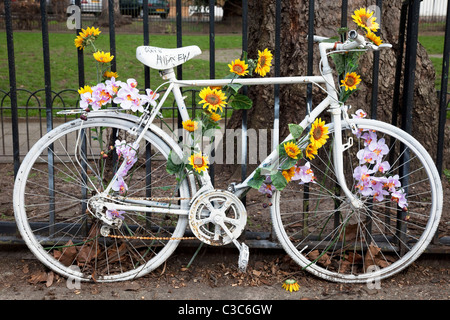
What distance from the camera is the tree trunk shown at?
4.54m

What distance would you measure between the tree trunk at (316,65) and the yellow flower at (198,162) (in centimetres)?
154

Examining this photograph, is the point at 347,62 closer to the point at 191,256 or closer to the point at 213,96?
the point at 213,96

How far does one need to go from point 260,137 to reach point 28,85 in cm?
815

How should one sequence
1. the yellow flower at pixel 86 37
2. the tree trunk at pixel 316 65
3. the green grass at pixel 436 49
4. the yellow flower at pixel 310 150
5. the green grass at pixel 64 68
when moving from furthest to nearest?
1. the green grass at pixel 436 49
2. the green grass at pixel 64 68
3. the tree trunk at pixel 316 65
4. the yellow flower at pixel 86 37
5. the yellow flower at pixel 310 150

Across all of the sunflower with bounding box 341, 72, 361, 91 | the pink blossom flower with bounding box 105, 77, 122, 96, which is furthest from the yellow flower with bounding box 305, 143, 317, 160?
the pink blossom flower with bounding box 105, 77, 122, 96

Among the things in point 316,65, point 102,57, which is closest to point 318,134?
point 102,57

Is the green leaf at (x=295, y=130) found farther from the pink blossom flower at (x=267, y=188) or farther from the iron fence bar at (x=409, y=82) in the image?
the iron fence bar at (x=409, y=82)

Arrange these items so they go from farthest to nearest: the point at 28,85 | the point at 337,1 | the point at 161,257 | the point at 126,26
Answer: the point at 126,26
the point at 28,85
the point at 337,1
the point at 161,257

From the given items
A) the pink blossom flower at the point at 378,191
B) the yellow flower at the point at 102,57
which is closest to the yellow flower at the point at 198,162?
the yellow flower at the point at 102,57

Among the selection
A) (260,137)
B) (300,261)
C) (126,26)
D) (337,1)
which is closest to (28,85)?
(260,137)

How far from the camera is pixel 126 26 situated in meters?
23.6

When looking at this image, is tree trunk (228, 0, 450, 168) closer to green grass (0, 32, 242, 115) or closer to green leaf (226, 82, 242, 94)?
green leaf (226, 82, 242, 94)

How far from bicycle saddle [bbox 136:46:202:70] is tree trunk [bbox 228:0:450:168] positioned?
5.03ft

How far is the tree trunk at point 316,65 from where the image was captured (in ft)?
14.9
